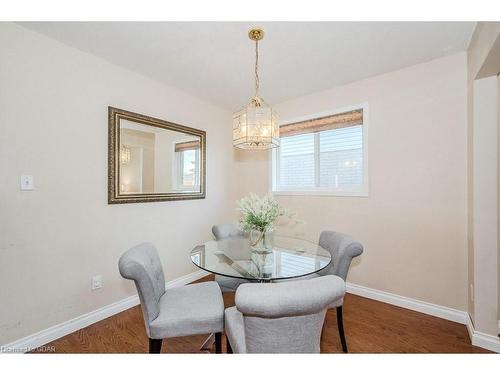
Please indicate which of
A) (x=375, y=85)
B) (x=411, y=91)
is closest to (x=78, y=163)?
(x=375, y=85)

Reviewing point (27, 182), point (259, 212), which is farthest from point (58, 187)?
point (259, 212)

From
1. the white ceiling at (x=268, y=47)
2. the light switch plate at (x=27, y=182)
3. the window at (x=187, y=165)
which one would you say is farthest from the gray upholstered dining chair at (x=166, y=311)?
the white ceiling at (x=268, y=47)

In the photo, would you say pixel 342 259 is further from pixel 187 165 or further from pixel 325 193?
pixel 187 165

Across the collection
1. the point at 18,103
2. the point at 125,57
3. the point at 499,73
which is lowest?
the point at 18,103

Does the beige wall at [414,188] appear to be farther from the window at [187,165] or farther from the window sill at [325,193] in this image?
the window at [187,165]

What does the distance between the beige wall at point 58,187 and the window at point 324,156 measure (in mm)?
1852

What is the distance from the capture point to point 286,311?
0.96m

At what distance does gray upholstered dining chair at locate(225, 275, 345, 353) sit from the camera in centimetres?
95

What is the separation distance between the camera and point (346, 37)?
6.41ft

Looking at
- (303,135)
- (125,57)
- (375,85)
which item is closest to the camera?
(125,57)

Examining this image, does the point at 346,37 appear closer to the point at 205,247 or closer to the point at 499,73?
the point at 499,73

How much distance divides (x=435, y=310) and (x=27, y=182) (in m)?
3.75

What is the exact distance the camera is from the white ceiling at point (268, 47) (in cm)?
183

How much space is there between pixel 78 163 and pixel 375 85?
123 inches
